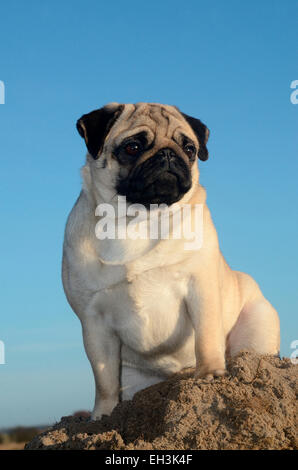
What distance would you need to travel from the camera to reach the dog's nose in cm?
573

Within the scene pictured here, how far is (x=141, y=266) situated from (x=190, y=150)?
1335mm

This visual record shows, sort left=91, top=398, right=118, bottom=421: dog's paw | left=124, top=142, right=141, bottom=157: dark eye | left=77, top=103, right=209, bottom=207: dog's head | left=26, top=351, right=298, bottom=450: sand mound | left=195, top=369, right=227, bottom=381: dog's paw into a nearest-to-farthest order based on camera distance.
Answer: left=26, top=351, right=298, bottom=450: sand mound
left=195, top=369, right=227, bottom=381: dog's paw
left=77, top=103, right=209, bottom=207: dog's head
left=124, top=142, right=141, bottom=157: dark eye
left=91, top=398, right=118, bottom=421: dog's paw

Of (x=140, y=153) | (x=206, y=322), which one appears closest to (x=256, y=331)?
(x=206, y=322)

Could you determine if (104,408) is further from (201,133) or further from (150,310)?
(201,133)

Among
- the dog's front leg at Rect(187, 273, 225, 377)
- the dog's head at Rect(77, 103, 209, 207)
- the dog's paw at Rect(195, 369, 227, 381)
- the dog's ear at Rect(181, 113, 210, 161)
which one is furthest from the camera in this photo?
the dog's ear at Rect(181, 113, 210, 161)

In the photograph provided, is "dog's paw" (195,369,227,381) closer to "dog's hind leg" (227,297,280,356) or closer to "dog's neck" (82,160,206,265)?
"dog's hind leg" (227,297,280,356)

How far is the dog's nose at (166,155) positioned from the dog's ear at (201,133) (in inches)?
24.6

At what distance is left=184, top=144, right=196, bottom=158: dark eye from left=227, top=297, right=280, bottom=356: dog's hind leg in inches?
77.5

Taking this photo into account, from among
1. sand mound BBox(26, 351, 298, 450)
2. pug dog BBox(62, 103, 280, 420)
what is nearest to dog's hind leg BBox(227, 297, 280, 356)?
pug dog BBox(62, 103, 280, 420)

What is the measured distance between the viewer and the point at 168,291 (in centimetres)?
587

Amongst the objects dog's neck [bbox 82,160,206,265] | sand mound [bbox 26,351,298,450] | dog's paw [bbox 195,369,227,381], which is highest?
dog's neck [bbox 82,160,206,265]

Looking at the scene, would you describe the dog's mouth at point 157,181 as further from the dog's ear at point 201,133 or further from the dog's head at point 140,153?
the dog's ear at point 201,133

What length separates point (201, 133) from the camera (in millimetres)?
6520
